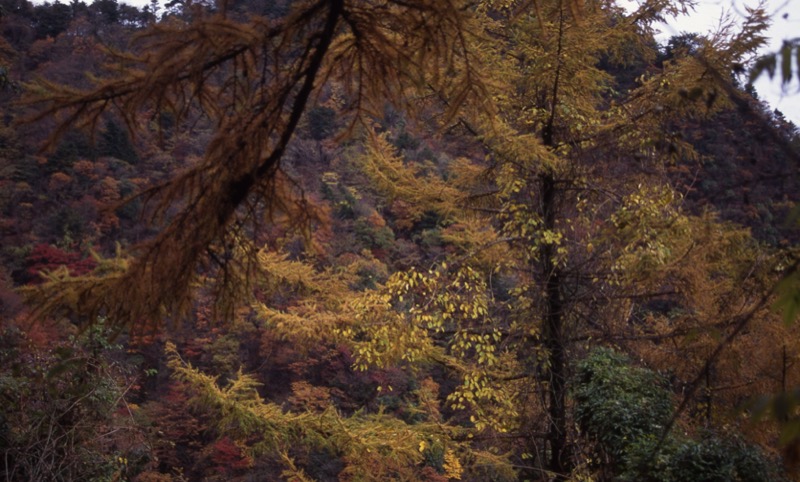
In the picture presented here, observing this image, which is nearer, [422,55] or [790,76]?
[790,76]

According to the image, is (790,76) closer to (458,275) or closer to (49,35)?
(458,275)

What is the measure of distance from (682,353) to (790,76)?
5.66 meters

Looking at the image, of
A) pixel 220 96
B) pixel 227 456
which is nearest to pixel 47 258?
pixel 227 456

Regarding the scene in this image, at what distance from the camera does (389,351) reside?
17.9 ft

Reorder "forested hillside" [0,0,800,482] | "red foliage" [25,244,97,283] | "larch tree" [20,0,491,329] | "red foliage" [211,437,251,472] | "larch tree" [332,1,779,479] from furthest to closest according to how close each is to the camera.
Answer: "red foliage" [25,244,97,283]
"red foliage" [211,437,251,472]
"larch tree" [332,1,779,479]
"forested hillside" [0,0,800,482]
"larch tree" [20,0,491,329]

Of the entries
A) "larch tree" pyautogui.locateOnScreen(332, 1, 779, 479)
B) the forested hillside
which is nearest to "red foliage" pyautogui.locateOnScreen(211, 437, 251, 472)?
the forested hillside

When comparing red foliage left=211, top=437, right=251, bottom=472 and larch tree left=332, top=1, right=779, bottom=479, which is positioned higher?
larch tree left=332, top=1, right=779, bottom=479

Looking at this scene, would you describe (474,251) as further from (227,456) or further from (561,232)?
(227,456)

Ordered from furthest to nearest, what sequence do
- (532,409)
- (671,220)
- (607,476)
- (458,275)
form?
(532,409) → (458,275) → (607,476) → (671,220)

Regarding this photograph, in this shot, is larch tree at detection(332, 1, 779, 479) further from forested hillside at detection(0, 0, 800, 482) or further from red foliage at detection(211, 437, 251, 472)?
red foliage at detection(211, 437, 251, 472)

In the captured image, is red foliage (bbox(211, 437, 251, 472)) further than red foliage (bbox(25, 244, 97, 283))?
No

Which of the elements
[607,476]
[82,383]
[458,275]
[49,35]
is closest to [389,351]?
[458,275]

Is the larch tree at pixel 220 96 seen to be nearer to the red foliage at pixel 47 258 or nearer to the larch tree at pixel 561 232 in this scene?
the larch tree at pixel 561 232

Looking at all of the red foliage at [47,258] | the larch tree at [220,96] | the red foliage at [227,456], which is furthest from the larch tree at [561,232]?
the red foliage at [47,258]
